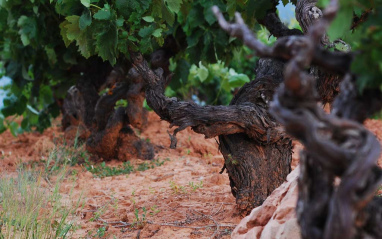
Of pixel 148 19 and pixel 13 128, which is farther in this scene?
pixel 13 128

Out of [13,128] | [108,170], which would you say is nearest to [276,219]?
[108,170]

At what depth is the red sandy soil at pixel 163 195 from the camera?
3.49 metres

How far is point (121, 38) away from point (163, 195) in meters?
1.58

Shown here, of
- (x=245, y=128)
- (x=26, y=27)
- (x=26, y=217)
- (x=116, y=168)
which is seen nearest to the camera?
(x=26, y=217)

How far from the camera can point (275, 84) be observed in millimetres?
3682

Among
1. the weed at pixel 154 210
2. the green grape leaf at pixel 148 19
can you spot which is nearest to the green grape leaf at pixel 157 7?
the green grape leaf at pixel 148 19

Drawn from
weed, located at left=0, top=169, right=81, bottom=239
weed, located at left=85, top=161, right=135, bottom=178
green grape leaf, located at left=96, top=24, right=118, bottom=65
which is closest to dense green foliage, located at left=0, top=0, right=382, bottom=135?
green grape leaf, located at left=96, top=24, right=118, bottom=65

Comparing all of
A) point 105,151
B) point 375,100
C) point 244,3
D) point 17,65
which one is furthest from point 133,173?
point 375,100

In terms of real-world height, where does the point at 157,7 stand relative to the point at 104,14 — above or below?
above

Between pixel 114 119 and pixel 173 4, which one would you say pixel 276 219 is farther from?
pixel 114 119

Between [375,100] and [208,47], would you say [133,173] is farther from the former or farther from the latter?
[375,100]

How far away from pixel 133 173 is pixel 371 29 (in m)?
4.03

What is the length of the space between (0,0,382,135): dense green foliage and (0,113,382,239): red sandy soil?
2.92 ft

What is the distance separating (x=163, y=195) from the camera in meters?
4.30
